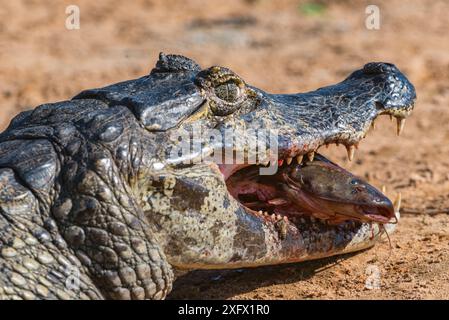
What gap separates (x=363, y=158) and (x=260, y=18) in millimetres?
4694

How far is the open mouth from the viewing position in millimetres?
4453

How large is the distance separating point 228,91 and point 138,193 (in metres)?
0.75

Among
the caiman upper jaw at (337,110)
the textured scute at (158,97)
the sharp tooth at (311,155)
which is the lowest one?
the sharp tooth at (311,155)

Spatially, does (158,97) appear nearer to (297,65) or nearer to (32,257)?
(32,257)

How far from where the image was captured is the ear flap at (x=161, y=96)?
13.5 feet

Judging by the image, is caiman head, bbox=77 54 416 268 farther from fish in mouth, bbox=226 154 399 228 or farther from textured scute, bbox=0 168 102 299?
textured scute, bbox=0 168 102 299

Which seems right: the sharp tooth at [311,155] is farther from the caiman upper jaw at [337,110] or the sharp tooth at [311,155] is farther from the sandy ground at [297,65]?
the sandy ground at [297,65]

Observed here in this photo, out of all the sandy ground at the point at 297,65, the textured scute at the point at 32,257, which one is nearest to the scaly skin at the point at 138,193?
the textured scute at the point at 32,257

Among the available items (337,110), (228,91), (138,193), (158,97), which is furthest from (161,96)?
(337,110)

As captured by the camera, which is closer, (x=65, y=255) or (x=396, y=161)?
(x=65, y=255)

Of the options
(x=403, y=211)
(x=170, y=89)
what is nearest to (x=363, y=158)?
(x=403, y=211)
